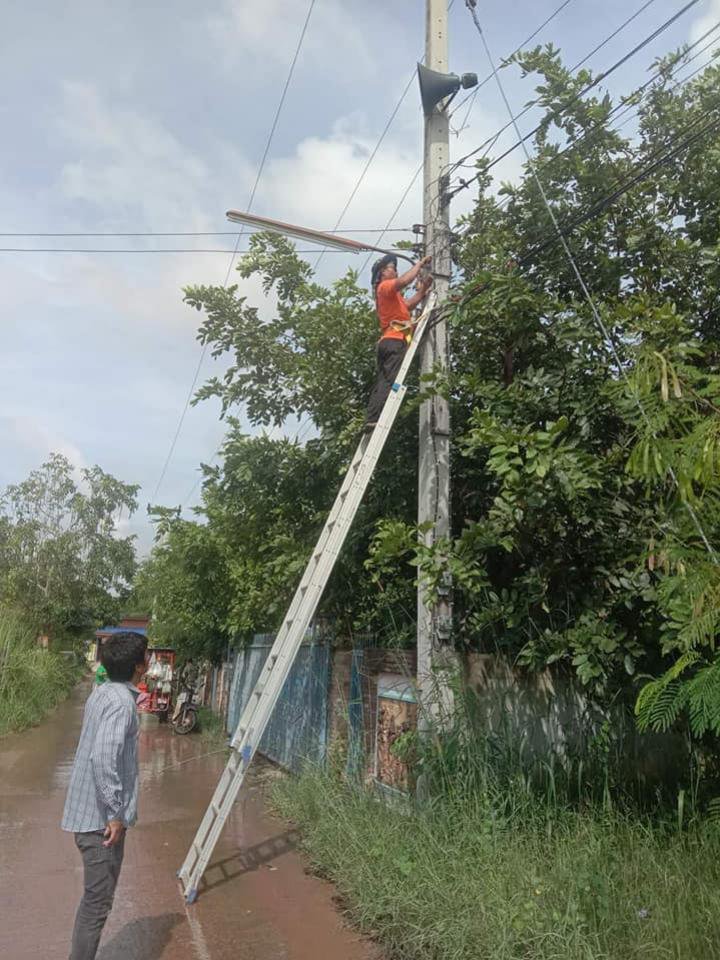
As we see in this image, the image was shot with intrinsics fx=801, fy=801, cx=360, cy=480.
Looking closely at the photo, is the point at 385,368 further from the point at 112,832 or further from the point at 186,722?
the point at 186,722

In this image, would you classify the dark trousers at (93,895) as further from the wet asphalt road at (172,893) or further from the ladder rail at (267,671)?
the ladder rail at (267,671)

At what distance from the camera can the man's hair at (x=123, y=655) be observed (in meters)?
4.32

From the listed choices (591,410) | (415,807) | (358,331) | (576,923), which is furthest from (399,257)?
(576,923)

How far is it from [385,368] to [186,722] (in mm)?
13875

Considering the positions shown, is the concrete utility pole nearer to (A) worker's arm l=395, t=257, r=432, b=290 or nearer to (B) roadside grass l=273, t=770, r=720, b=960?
(A) worker's arm l=395, t=257, r=432, b=290

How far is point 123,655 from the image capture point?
434 cm

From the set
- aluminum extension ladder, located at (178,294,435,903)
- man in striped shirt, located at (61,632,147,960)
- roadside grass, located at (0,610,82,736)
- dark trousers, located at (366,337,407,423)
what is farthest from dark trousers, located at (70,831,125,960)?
roadside grass, located at (0,610,82,736)

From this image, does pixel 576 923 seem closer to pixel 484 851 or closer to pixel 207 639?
pixel 484 851

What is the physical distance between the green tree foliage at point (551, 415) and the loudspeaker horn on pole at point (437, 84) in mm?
588

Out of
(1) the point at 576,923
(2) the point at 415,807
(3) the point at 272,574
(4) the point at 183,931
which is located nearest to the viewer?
(1) the point at 576,923

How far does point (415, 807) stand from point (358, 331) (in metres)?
4.46

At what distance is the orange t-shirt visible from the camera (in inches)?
273

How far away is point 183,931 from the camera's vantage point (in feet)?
16.9

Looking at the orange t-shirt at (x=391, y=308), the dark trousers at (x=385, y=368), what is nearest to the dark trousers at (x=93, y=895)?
the dark trousers at (x=385, y=368)
